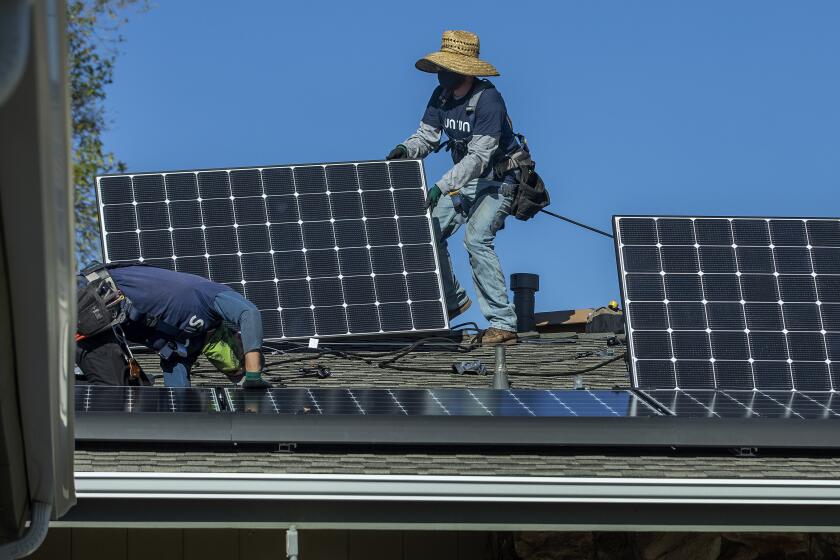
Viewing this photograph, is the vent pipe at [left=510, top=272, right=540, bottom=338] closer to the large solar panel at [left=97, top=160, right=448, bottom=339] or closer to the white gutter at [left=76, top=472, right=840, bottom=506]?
the large solar panel at [left=97, top=160, right=448, bottom=339]

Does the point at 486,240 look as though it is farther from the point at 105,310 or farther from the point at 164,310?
the point at 105,310

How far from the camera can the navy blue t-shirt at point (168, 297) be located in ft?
32.8

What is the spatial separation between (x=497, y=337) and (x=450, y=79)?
2.43 metres

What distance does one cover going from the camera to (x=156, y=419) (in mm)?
8438

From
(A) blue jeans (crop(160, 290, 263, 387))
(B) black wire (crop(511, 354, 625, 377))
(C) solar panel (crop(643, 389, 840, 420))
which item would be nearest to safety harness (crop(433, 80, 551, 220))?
(B) black wire (crop(511, 354, 625, 377))

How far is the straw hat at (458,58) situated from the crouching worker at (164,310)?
4287 millimetres

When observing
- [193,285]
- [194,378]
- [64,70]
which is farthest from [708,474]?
[64,70]

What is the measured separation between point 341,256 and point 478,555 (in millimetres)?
3769

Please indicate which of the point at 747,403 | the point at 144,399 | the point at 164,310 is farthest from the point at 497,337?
the point at 144,399

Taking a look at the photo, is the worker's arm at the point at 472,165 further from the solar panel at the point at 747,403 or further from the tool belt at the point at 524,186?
the solar panel at the point at 747,403

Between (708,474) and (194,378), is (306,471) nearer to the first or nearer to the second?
(708,474)

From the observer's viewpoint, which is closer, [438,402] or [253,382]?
[438,402]

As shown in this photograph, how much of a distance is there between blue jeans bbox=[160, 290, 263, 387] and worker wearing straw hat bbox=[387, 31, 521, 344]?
3.62 meters

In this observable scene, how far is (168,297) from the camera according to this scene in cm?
1005
